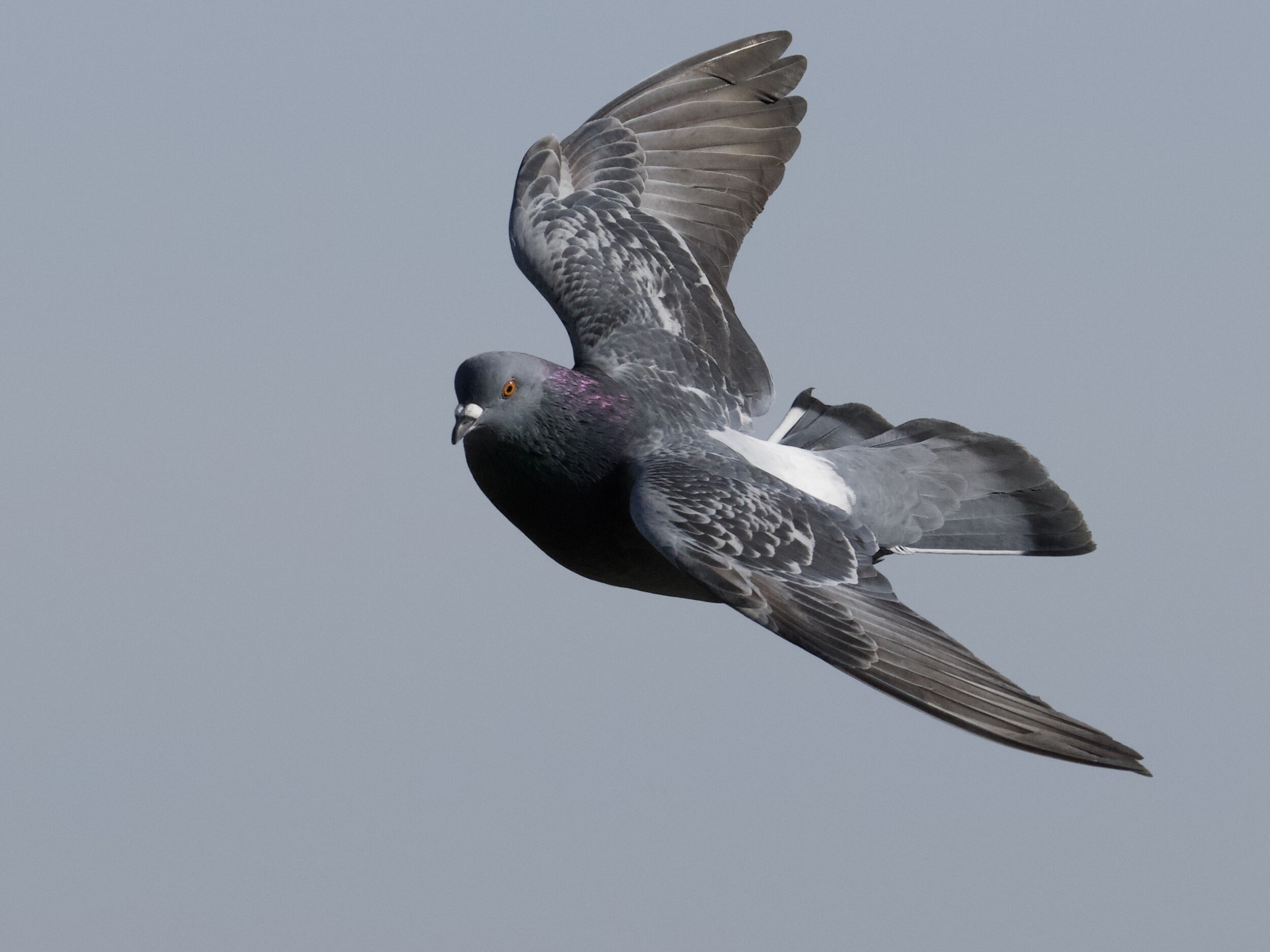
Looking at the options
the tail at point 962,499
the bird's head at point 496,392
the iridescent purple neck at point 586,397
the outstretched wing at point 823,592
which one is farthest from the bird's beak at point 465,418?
the tail at point 962,499

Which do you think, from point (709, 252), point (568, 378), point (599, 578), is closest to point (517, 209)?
point (709, 252)

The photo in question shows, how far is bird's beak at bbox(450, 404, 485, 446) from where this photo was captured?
7059 mm

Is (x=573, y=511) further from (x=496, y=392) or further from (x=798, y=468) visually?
(x=798, y=468)

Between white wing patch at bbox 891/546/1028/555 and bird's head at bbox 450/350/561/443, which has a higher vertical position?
bird's head at bbox 450/350/561/443

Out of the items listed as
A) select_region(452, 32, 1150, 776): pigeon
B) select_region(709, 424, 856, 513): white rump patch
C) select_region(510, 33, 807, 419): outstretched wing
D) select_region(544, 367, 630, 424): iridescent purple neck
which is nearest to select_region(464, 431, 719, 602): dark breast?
select_region(452, 32, 1150, 776): pigeon

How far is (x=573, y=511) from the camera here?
7.38 metres

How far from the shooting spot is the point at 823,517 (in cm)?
743

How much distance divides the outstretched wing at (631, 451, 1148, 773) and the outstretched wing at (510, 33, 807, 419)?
1.19 m

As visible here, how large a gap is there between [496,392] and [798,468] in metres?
1.66

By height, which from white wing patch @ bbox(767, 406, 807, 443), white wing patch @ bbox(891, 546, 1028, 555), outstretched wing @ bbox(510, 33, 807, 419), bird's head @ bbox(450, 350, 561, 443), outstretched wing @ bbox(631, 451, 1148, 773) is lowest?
outstretched wing @ bbox(631, 451, 1148, 773)

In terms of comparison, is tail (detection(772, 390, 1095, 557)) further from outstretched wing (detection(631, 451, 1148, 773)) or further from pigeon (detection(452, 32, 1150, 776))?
outstretched wing (detection(631, 451, 1148, 773))

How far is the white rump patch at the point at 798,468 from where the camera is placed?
7836 millimetres

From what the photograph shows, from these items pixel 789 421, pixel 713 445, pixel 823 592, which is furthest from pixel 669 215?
pixel 823 592

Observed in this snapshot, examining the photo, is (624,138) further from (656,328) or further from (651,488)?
(651,488)
